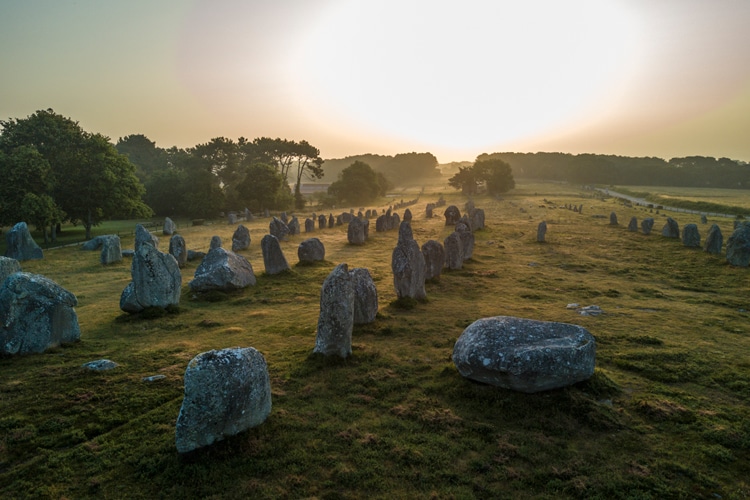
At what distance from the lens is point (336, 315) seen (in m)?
11.1

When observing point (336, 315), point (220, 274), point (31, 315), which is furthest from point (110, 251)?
point (336, 315)

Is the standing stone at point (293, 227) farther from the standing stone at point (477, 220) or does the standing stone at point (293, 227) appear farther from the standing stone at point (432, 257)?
the standing stone at point (432, 257)

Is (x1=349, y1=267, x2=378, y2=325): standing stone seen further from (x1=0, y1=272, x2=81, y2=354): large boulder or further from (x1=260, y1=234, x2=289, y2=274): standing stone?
(x1=0, y1=272, x2=81, y2=354): large boulder

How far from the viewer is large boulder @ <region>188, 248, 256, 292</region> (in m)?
18.5

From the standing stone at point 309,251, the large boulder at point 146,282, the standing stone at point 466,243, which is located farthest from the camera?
the standing stone at point 466,243

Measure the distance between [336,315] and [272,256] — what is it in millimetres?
11190

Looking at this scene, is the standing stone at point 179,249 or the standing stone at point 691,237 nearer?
the standing stone at point 179,249

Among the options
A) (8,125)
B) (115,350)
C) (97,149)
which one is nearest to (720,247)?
(115,350)

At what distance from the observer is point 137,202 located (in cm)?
3991

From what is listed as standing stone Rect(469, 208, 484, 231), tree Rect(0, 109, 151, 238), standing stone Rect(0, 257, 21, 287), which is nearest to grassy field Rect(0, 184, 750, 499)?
standing stone Rect(0, 257, 21, 287)

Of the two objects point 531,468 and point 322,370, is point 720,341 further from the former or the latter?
point 322,370

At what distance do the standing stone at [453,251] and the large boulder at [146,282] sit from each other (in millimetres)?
13491

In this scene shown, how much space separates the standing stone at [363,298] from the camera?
45.2 feet

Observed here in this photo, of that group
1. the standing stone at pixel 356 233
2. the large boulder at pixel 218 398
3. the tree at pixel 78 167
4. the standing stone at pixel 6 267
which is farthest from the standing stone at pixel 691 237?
the tree at pixel 78 167
